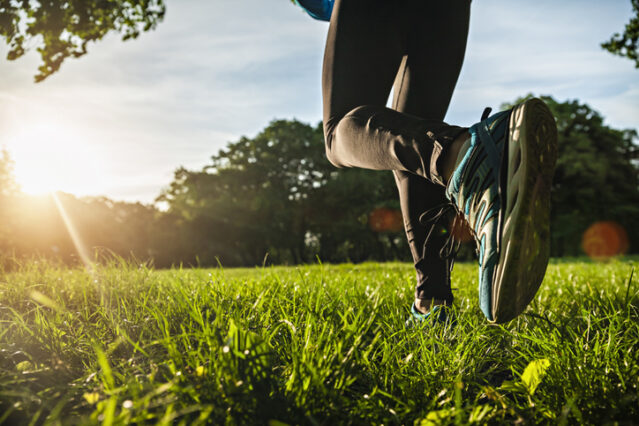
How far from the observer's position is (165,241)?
17203 mm

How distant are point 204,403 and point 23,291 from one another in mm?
1993

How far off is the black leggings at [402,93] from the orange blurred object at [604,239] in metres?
32.5

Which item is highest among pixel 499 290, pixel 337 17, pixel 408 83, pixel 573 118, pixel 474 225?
pixel 573 118

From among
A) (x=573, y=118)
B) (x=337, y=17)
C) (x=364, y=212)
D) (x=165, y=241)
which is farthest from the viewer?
(x=573, y=118)

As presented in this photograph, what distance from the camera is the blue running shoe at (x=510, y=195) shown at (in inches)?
44.2

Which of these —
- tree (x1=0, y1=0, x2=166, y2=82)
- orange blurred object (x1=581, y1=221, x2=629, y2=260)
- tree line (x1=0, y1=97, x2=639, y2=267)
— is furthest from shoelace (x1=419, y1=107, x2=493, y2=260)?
orange blurred object (x1=581, y1=221, x2=629, y2=260)

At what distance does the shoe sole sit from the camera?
1118 millimetres

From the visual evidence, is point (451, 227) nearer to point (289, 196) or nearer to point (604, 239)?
point (289, 196)

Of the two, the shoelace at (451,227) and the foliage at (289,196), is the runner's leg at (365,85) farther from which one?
the foliage at (289,196)

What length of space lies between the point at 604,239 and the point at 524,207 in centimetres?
3467

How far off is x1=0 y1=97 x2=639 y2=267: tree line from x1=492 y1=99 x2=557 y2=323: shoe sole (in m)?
17.4

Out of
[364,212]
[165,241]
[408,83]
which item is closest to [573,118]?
[364,212]

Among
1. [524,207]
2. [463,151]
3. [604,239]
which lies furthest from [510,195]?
[604,239]

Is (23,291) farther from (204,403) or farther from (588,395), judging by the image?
(588,395)
